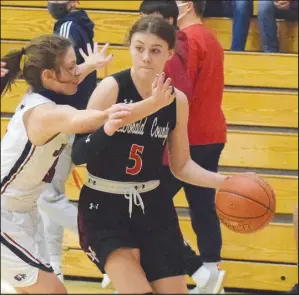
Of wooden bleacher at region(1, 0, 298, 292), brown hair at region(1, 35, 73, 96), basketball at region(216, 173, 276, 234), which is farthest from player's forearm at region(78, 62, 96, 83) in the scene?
wooden bleacher at region(1, 0, 298, 292)

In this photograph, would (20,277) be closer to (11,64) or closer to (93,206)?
(93,206)

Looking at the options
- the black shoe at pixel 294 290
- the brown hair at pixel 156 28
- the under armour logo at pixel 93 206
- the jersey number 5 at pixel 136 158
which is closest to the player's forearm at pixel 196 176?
the jersey number 5 at pixel 136 158

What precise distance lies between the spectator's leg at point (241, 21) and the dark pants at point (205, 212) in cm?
127

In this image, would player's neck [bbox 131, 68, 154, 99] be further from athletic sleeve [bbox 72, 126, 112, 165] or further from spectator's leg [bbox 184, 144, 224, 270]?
spectator's leg [bbox 184, 144, 224, 270]

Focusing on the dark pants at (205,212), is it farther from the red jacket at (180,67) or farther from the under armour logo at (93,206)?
the under armour logo at (93,206)

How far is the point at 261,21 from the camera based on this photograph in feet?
16.9

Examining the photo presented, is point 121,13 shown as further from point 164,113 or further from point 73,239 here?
point 164,113

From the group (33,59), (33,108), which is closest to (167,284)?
(33,108)

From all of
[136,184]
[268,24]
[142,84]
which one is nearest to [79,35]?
[142,84]

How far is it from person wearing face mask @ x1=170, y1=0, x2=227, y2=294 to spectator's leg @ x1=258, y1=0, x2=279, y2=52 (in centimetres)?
112

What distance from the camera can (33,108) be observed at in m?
2.90

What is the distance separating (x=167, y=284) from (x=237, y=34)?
273 cm

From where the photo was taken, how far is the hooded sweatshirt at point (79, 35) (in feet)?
13.8

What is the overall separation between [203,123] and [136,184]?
4.10 feet
